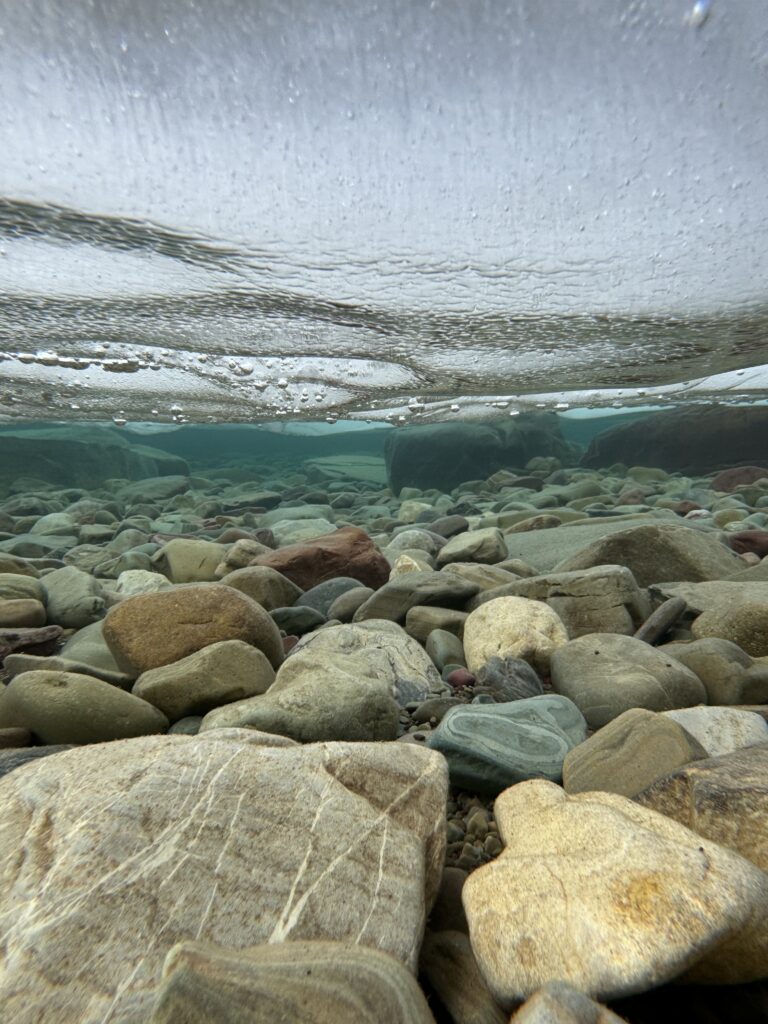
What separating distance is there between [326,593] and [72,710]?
2218 millimetres

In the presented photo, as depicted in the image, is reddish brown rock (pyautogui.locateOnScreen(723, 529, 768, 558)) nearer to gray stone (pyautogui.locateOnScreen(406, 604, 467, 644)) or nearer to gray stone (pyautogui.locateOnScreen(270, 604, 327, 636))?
gray stone (pyautogui.locateOnScreen(406, 604, 467, 644))

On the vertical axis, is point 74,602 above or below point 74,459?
above

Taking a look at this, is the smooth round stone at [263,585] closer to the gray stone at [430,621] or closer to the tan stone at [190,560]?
the gray stone at [430,621]

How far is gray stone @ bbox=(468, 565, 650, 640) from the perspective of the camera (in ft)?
10.9

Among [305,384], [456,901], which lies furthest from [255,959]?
[305,384]

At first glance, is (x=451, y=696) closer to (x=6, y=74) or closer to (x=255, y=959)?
(x=255, y=959)

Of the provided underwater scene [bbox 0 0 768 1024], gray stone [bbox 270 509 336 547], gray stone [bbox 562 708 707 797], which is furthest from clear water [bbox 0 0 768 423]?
gray stone [bbox 270 509 336 547]

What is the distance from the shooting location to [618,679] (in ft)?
7.80

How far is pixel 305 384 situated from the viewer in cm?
822

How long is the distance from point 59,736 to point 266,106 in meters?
2.55

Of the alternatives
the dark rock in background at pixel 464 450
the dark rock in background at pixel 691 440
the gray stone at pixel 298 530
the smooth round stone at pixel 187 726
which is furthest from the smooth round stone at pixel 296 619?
the dark rock in background at pixel 691 440

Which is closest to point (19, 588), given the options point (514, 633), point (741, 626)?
point (514, 633)

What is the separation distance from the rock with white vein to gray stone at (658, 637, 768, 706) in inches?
62.1

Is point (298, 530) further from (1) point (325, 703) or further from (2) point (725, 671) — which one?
(2) point (725, 671)
